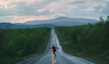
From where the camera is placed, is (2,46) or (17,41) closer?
(2,46)

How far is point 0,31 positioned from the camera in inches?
777

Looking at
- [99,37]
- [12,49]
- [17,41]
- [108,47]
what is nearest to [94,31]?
[99,37]

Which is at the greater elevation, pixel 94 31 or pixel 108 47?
pixel 94 31

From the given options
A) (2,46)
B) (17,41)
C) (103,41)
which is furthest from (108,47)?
(17,41)

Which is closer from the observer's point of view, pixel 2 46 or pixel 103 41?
pixel 2 46

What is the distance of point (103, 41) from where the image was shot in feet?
91.3

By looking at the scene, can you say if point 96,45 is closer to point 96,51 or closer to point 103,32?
point 96,51

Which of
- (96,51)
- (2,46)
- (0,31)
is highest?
(0,31)

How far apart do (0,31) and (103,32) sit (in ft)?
49.9

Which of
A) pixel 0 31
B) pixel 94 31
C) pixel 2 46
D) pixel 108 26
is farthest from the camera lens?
pixel 94 31

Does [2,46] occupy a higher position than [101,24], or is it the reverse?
[101,24]

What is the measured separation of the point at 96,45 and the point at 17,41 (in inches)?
766

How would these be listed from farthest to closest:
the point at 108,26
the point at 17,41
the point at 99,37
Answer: the point at 17,41, the point at 99,37, the point at 108,26

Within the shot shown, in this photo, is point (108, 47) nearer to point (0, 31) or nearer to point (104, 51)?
point (104, 51)
